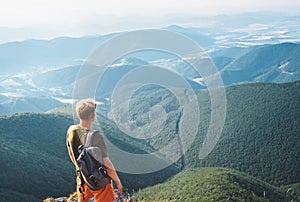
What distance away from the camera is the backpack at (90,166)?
586cm

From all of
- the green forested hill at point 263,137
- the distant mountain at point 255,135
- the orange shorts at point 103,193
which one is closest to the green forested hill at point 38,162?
the distant mountain at point 255,135

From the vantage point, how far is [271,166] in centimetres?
5894

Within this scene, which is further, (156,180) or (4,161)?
(156,180)

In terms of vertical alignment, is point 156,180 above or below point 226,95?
below

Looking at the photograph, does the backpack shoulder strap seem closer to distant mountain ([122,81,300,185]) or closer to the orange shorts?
the orange shorts

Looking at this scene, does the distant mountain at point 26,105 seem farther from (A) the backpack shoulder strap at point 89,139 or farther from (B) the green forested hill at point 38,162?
(A) the backpack shoulder strap at point 89,139

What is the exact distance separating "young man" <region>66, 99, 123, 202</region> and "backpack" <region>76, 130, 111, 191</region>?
0.09 metres

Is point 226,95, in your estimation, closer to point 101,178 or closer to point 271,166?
point 271,166

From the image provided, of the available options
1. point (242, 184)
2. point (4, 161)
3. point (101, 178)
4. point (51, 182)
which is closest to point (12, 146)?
point (4, 161)

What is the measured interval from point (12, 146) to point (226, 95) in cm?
5514

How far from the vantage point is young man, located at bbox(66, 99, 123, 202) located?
6.00 metres

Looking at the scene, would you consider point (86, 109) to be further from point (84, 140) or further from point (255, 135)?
point (255, 135)

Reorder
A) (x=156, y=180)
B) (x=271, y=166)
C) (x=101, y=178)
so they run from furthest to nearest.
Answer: (x=271, y=166) → (x=156, y=180) → (x=101, y=178)

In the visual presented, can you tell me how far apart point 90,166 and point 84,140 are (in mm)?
500
